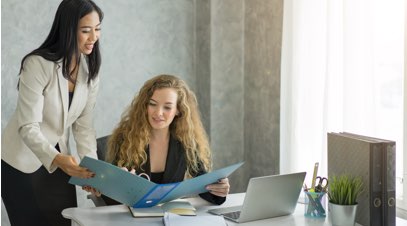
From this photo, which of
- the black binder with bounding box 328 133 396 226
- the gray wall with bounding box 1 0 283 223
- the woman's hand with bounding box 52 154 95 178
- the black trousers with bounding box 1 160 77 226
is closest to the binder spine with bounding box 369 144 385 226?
the black binder with bounding box 328 133 396 226

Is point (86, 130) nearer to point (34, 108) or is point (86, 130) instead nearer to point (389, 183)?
point (34, 108)

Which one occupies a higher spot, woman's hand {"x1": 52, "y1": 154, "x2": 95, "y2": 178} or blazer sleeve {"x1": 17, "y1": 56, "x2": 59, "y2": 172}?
blazer sleeve {"x1": 17, "y1": 56, "x2": 59, "y2": 172}

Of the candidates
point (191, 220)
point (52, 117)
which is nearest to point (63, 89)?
point (52, 117)

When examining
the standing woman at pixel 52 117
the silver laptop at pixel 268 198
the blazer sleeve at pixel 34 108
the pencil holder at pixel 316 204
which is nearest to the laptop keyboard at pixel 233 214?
the silver laptop at pixel 268 198

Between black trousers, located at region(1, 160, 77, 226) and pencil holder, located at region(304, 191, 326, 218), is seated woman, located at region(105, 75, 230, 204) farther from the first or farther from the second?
pencil holder, located at region(304, 191, 326, 218)

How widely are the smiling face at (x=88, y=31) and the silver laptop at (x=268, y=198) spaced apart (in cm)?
88

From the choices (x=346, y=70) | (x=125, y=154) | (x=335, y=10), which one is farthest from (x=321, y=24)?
(x=125, y=154)

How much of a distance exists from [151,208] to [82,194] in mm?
1725

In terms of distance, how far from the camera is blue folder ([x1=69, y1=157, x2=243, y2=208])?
5.62 ft

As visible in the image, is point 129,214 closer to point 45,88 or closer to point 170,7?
point 45,88

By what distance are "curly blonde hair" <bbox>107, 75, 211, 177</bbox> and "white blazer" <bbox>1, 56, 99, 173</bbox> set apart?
226 millimetres

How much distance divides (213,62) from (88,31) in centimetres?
144

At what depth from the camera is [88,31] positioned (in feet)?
7.45

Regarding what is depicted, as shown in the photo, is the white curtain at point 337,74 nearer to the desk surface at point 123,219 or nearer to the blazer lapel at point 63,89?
the desk surface at point 123,219
